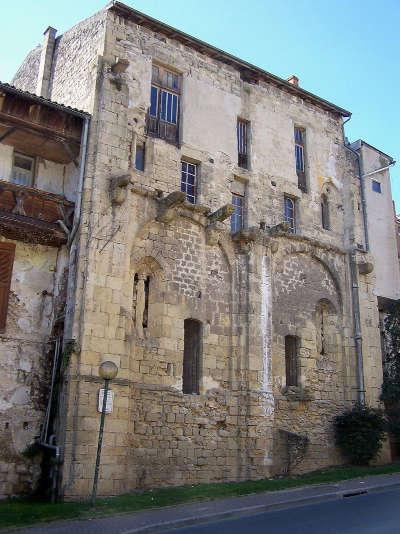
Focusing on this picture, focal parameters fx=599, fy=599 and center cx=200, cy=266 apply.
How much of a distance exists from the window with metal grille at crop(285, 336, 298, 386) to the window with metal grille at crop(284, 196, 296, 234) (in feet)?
11.7

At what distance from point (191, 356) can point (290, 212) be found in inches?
249

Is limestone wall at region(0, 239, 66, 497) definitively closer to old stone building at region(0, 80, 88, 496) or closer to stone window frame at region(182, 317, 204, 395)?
old stone building at region(0, 80, 88, 496)

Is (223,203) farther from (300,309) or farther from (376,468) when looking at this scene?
(376,468)

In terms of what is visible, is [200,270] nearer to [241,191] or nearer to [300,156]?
[241,191]

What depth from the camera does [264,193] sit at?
1883cm

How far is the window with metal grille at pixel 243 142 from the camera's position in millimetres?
18859

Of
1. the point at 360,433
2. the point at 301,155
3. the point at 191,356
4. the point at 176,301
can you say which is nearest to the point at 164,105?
the point at 301,155

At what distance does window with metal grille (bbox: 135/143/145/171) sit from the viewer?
53.8 ft

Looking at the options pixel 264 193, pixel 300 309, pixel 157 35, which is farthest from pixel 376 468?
pixel 157 35

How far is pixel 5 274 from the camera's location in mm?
14375

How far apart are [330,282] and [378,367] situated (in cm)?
320

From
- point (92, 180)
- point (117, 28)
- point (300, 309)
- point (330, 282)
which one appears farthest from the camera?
point (330, 282)

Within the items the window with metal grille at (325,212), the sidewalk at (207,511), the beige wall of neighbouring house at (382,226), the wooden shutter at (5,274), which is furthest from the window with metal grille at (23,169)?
the beige wall of neighbouring house at (382,226)

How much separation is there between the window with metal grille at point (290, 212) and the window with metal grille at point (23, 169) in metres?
8.04
